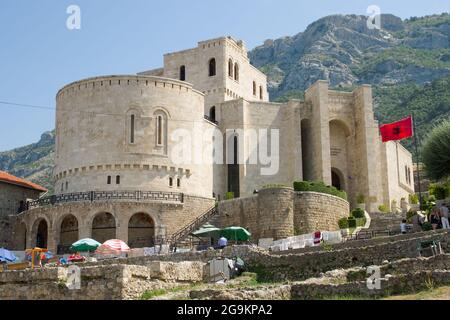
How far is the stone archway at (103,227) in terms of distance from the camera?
4325 cm

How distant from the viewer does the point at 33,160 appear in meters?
148

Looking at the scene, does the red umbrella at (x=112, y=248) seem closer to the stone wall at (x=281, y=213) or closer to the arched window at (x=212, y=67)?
the stone wall at (x=281, y=213)

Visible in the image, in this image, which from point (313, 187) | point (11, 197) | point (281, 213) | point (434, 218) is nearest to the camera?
point (434, 218)

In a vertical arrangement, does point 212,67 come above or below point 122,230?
above

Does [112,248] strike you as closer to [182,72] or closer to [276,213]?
[276,213]

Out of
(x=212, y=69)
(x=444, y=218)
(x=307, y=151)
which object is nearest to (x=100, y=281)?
(x=444, y=218)

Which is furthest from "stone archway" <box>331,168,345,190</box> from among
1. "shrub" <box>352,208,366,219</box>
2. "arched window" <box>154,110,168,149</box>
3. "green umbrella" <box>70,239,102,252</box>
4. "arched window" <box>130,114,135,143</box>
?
"green umbrella" <box>70,239,102,252</box>

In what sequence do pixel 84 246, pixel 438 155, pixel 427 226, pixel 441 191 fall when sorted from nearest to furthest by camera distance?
pixel 427 226 < pixel 84 246 < pixel 438 155 < pixel 441 191

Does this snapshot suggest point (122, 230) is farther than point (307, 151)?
No

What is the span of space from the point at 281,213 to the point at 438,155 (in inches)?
369

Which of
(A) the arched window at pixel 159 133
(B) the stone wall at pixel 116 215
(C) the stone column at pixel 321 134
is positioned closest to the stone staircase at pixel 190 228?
(B) the stone wall at pixel 116 215
